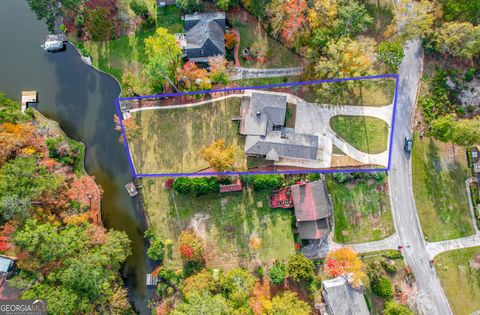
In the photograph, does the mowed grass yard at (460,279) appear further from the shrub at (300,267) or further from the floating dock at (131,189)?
the floating dock at (131,189)

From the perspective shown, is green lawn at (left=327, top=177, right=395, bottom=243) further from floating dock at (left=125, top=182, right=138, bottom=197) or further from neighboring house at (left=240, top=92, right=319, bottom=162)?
floating dock at (left=125, top=182, right=138, bottom=197)

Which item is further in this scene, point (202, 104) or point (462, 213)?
point (202, 104)

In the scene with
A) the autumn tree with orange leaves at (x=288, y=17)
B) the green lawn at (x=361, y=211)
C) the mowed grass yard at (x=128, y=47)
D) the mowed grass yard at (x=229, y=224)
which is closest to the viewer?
the autumn tree with orange leaves at (x=288, y=17)

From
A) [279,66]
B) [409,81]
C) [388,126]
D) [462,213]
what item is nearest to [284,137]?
[279,66]

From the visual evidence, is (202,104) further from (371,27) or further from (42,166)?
(371,27)

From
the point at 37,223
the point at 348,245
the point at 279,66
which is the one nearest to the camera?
the point at 37,223

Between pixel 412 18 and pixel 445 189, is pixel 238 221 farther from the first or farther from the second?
pixel 412 18

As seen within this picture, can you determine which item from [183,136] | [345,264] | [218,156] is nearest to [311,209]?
[345,264]

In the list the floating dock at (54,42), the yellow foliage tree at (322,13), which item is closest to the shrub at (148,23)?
the floating dock at (54,42)
